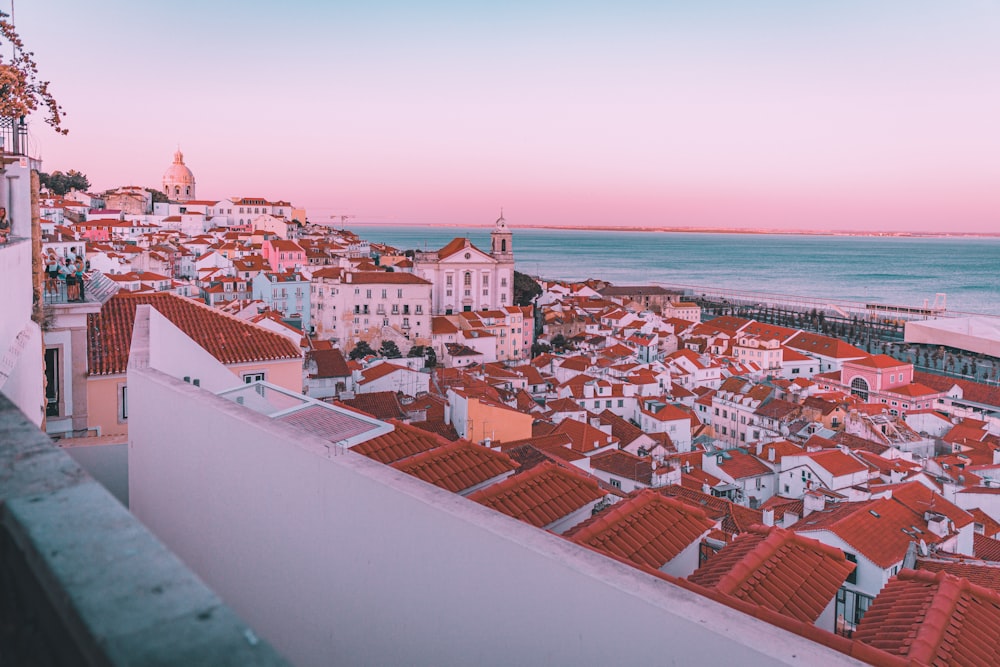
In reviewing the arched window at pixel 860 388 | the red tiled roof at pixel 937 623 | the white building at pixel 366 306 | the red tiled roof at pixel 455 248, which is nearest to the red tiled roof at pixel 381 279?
the white building at pixel 366 306

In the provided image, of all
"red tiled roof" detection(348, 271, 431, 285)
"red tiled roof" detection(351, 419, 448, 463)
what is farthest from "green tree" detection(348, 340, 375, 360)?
"red tiled roof" detection(351, 419, 448, 463)

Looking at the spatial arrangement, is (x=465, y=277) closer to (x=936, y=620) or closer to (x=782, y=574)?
(x=782, y=574)

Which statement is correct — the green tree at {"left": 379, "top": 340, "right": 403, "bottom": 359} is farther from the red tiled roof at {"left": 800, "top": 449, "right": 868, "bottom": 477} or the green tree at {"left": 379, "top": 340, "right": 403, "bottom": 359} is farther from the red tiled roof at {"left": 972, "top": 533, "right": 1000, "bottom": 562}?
the red tiled roof at {"left": 972, "top": 533, "right": 1000, "bottom": 562}

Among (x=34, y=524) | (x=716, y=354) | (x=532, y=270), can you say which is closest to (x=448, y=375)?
(x=716, y=354)

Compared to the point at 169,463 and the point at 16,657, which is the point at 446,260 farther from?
the point at 16,657

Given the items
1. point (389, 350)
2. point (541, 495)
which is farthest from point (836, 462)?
point (389, 350)

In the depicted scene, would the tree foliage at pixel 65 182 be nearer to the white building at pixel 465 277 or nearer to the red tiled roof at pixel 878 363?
the white building at pixel 465 277
